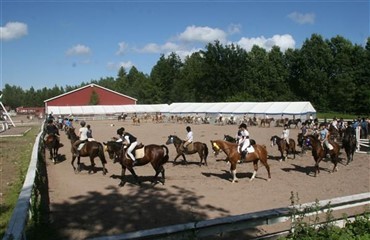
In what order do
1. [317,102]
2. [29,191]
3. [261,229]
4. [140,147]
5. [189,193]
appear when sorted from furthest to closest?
[317,102] → [140,147] → [189,193] → [29,191] → [261,229]

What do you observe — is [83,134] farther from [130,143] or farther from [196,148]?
[196,148]

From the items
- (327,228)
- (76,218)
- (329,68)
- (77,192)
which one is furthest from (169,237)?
(329,68)

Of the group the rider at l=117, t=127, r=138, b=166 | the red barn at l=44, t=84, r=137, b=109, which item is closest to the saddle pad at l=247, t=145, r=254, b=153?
the rider at l=117, t=127, r=138, b=166

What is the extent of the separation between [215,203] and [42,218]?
15.4 ft

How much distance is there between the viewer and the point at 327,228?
6.48 meters

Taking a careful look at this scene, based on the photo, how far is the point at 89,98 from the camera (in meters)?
81.4

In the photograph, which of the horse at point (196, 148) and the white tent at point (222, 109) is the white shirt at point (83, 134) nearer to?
the horse at point (196, 148)

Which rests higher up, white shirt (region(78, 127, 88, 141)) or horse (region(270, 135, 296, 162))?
white shirt (region(78, 127, 88, 141))

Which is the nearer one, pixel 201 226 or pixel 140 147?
pixel 201 226

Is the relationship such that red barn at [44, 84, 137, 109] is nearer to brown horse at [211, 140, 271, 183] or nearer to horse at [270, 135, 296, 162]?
horse at [270, 135, 296, 162]

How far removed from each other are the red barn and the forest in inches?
85.8

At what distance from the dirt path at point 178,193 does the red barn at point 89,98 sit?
64185 mm

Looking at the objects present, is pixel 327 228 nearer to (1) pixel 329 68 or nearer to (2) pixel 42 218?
(2) pixel 42 218

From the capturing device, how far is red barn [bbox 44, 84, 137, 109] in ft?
261
